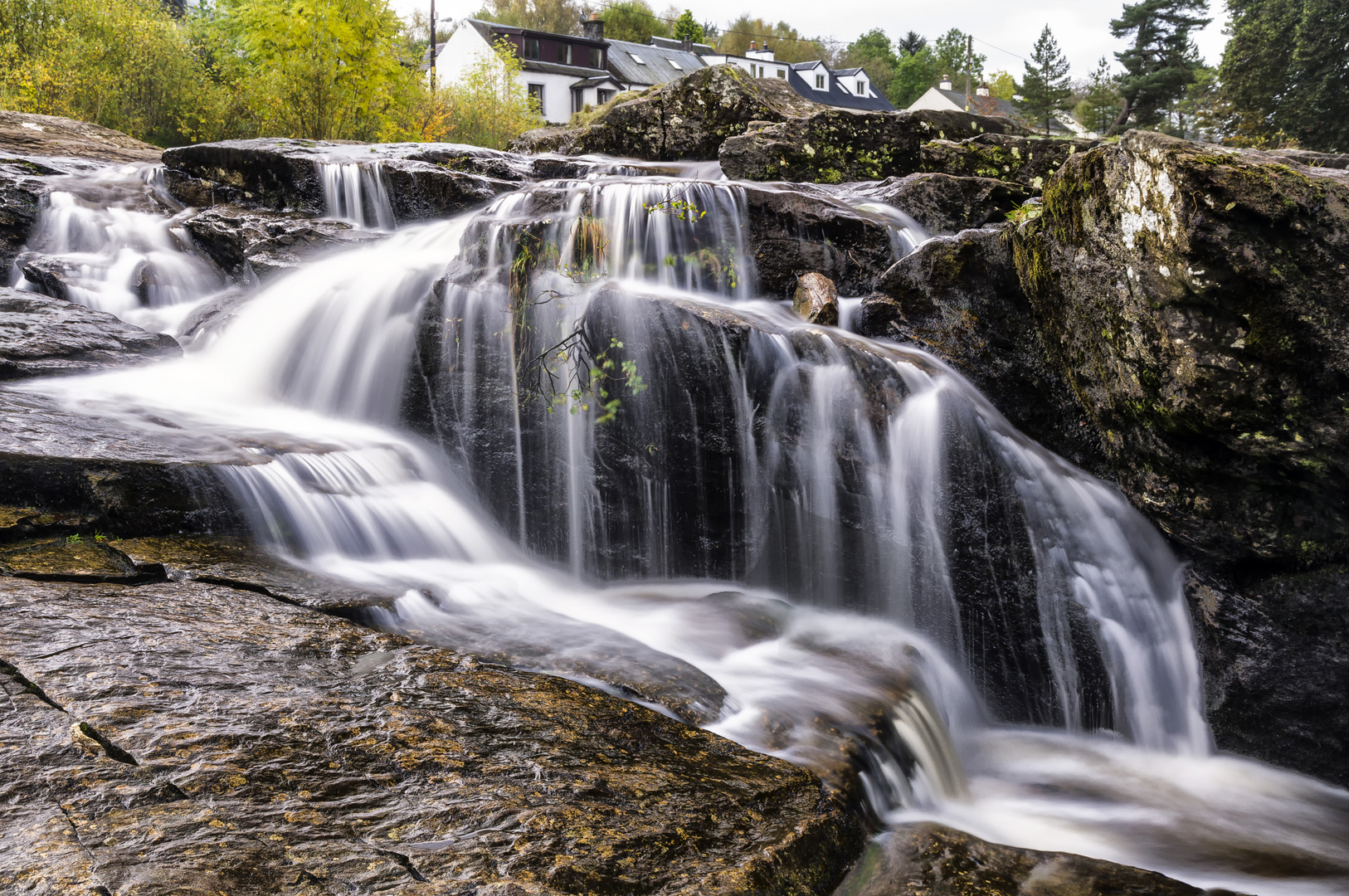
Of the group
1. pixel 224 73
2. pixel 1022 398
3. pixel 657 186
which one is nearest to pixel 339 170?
pixel 657 186

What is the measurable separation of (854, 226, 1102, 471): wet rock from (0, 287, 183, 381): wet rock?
6584 millimetres

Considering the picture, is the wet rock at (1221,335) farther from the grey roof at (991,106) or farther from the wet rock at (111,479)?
the grey roof at (991,106)

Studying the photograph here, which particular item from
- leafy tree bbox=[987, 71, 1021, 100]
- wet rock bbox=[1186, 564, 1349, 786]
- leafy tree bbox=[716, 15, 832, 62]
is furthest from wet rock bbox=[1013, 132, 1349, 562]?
leafy tree bbox=[987, 71, 1021, 100]

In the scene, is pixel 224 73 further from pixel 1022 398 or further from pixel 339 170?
pixel 1022 398

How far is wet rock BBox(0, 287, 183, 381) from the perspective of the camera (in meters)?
6.82

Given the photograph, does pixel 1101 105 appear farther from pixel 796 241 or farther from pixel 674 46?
pixel 796 241

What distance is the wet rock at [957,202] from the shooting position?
29.7 ft

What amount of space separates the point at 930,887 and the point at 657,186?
7075mm

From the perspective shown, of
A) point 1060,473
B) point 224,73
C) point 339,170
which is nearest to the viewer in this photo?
point 1060,473

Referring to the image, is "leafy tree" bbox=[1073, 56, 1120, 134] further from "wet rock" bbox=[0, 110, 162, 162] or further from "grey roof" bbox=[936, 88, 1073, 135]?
"wet rock" bbox=[0, 110, 162, 162]

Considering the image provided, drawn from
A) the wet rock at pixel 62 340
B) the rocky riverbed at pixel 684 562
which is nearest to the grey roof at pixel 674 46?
the rocky riverbed at pixel 684 562

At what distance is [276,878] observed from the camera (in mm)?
2094

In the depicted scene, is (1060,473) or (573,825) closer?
(573,825)

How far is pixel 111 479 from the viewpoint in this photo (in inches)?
188
